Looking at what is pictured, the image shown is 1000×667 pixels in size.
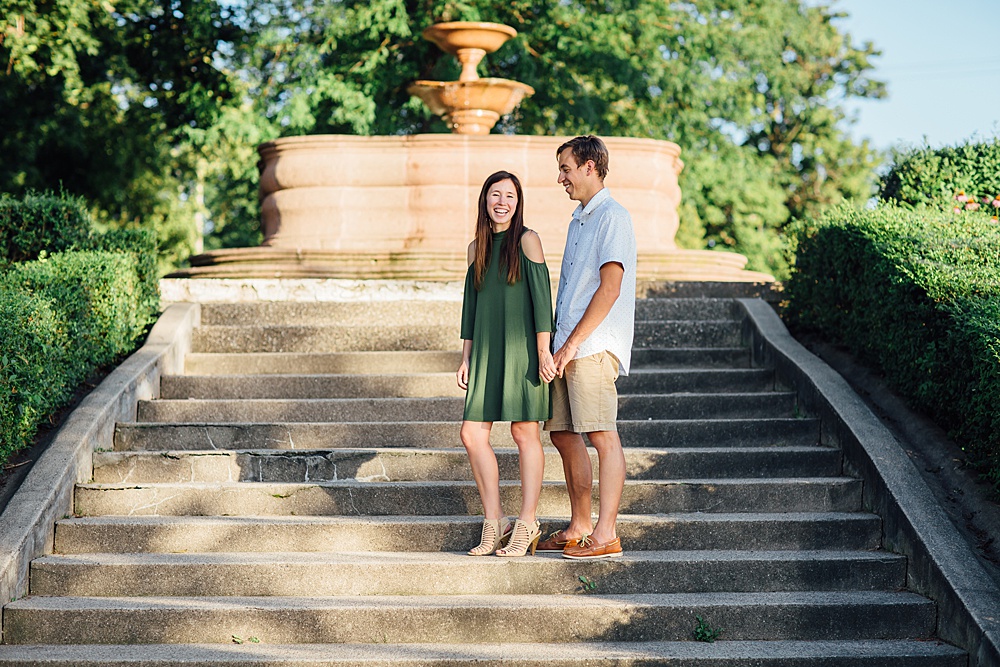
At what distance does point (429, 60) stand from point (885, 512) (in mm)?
14955

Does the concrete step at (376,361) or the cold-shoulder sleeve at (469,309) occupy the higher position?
the cold-shoulder sleeve at (469,309)

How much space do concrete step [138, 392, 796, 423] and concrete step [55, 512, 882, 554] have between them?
4.80 feet

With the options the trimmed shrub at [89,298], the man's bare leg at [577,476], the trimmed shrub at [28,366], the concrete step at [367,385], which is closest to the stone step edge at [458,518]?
the man's bare leg at [577,476]

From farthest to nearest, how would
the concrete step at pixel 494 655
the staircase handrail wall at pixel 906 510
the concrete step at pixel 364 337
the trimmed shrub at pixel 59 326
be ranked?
1. the concrete step at pixel 364 337
2. the trimmed shrub at pixel 59 326
3. the staircase handrail wall at pixel 906 510
4. the concrete step at pixel 494 655

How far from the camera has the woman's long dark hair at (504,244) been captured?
5.20m

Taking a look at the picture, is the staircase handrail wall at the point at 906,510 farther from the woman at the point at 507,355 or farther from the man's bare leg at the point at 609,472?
the woman at the point at 507,355

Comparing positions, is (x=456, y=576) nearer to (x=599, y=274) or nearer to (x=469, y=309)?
(x=469, y=309)

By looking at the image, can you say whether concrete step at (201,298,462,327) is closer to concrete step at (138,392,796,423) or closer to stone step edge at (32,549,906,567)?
concrete step at (138,392,796,423)

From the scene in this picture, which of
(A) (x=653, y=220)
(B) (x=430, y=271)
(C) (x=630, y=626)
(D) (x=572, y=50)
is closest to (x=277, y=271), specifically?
(B) (x=430, y=271)

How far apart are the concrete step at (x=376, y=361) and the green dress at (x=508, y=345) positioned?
2424 mm

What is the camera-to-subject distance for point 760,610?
4.89m

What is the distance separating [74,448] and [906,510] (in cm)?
421

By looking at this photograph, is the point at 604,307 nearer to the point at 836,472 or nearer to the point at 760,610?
the point at 760,610

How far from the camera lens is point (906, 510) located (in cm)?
534
